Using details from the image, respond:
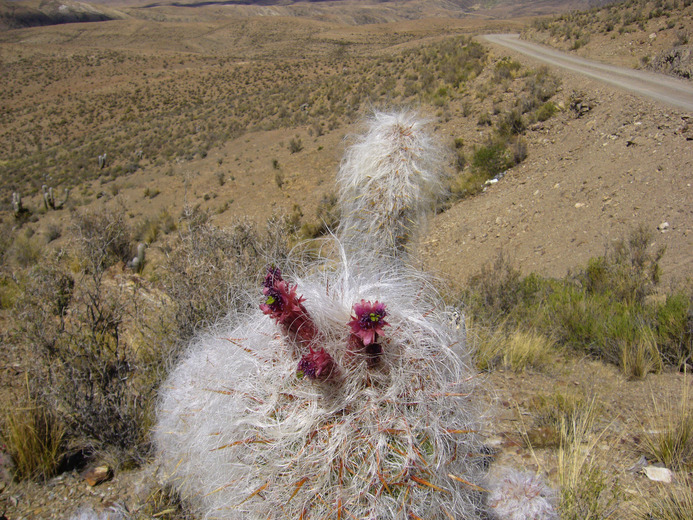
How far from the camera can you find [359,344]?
7.04 feet

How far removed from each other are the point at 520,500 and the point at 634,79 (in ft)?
63.3

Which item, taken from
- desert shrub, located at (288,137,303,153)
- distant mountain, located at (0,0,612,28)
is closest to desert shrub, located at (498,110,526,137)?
desert shrub, located at (288,137,303,153)

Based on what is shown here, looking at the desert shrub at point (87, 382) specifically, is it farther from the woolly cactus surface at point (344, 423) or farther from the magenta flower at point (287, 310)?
the magenta flower at point (287, 310)

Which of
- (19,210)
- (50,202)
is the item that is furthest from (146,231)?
(19,210)

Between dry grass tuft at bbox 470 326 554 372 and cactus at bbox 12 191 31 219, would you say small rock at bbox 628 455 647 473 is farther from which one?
cactus at bbox 12 191 31 219

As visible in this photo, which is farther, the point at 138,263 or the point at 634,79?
the point at 634,79

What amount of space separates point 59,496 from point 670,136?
14.8m

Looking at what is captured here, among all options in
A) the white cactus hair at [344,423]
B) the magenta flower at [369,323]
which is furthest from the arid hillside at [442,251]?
the magenta flower at [369,323]

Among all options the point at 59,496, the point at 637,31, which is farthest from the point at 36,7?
the point at 59,496

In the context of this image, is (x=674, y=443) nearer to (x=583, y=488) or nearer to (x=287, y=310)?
(x=583, y=488)

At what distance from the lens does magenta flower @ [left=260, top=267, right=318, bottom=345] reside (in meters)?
2.13

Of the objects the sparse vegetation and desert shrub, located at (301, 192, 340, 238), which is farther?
desert shrub, located at (301, 192, 340, 238)

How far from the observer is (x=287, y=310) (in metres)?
2.16

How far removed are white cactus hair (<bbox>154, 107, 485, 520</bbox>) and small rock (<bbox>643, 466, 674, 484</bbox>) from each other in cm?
150
